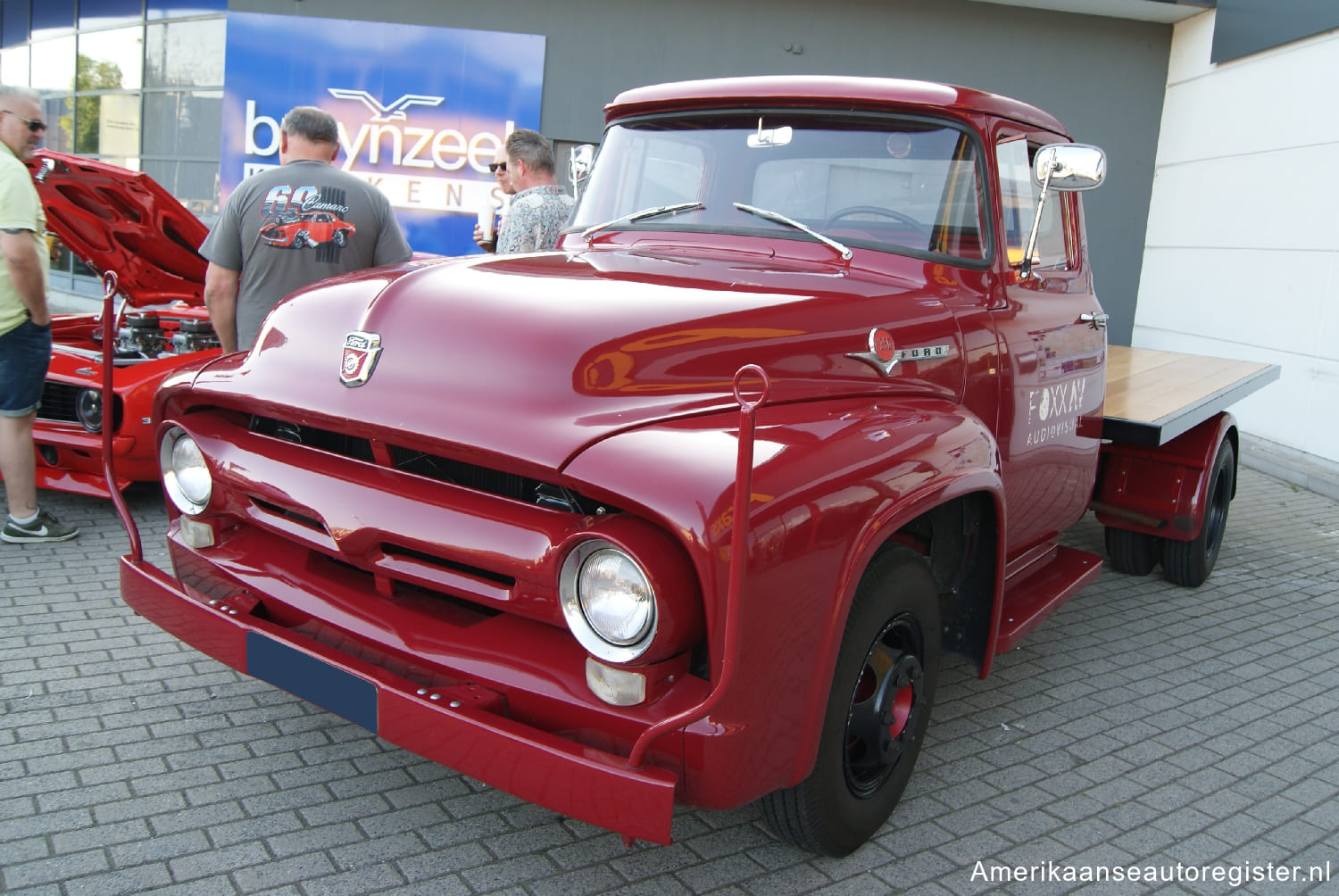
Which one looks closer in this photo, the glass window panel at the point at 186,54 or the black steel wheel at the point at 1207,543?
the black steel wheel at the point at 1207,543

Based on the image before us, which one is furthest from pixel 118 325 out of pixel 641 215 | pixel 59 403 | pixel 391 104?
pixel 391 104

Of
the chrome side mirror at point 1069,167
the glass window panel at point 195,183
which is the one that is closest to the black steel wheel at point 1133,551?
the chrome side mirror at point 1069,167

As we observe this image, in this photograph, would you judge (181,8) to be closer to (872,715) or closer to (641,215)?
(641,215)

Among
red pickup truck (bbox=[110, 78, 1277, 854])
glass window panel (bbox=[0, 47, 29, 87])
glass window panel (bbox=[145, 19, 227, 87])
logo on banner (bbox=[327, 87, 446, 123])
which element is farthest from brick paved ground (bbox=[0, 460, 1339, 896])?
glass window panel (bbox=[0, 47, 29, 87])

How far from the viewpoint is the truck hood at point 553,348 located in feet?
7.49

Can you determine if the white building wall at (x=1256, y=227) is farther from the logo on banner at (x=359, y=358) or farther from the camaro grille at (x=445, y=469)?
the logo on banner at (x=359, y=358)

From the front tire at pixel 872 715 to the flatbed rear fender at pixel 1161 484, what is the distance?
278 centimetres

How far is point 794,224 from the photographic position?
3.21m

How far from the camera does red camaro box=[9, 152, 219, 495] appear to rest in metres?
Result: 5.17

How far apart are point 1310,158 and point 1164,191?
9.59 ft

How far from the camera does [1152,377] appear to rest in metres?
5.66

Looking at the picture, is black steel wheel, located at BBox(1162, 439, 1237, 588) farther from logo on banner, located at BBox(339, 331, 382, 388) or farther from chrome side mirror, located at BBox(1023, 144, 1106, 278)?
logo on banner, located at BBox(339, 331, 382, 388)

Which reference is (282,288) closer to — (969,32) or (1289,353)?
(1289,353)

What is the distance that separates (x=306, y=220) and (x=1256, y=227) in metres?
9.23
